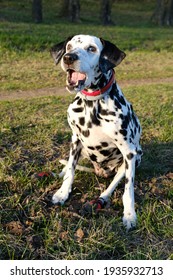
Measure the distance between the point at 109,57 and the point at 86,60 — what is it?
27 cm

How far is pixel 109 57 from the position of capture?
3889 millimetres

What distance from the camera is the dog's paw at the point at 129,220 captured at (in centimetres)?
390

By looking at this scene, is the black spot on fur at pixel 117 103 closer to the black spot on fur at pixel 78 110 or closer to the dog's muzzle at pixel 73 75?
the black spot on fur at pixel 78 110

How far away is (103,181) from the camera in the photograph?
4793 mm

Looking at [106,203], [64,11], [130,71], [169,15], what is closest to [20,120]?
[106,203]

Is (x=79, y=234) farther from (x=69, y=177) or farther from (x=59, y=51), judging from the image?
(x=59, y=51)

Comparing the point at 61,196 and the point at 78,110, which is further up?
the point at 78,110

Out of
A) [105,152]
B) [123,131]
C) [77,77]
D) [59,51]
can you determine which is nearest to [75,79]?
[77,77]

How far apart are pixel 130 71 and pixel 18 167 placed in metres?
7.67

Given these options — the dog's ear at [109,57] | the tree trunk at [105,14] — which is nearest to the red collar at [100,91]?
the dog's ear at [109,57]

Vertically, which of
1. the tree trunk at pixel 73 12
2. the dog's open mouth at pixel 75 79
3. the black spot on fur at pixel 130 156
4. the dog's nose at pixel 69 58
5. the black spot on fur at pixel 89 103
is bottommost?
the tree trunk at pixel 73 12

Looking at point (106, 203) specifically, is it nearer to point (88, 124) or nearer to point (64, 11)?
point (88, 124)

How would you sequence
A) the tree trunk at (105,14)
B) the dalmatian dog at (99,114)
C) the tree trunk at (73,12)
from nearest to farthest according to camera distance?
the dalmatian dog at (99,114) < the tree trunk at (73,12) < the tree trunk at (105,14)

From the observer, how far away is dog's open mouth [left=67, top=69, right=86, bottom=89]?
12.2 ft
